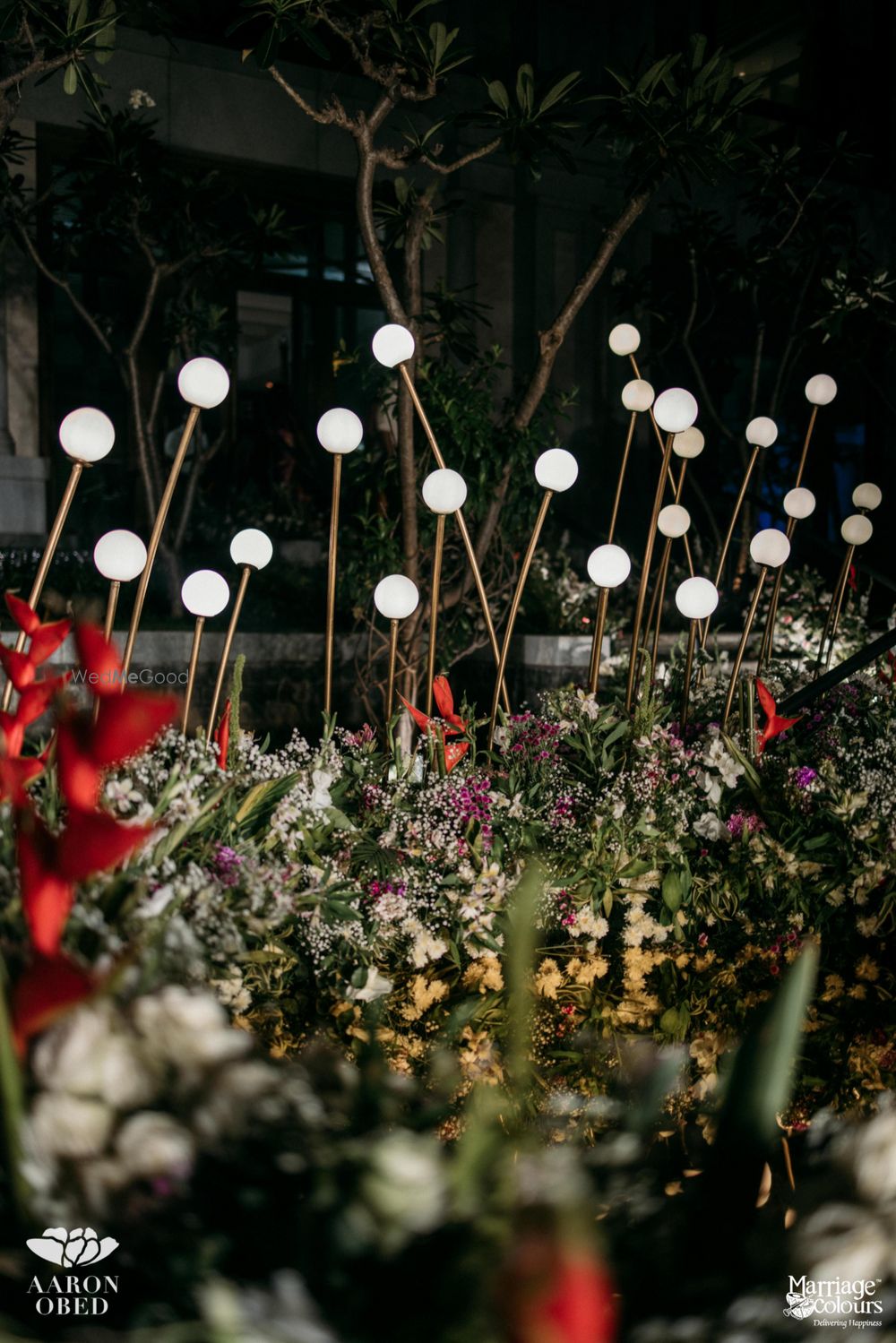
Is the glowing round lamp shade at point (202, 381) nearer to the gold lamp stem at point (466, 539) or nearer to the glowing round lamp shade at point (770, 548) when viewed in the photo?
the gold lamp stem at point (466, 539)

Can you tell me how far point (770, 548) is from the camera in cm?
278

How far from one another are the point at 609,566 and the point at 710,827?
68 cm

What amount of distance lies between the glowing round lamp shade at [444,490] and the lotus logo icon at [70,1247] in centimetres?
178

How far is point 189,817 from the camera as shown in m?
1.45

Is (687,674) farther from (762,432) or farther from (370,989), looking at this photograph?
(370,989)

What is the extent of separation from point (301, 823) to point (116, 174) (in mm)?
6291

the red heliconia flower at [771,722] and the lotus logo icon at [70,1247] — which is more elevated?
the red heliconia flower at [771,722]

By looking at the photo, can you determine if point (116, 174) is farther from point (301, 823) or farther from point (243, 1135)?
point (243, 1135)

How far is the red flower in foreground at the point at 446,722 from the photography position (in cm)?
210

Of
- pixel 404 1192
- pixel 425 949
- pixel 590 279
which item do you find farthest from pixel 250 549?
pixel 590 279

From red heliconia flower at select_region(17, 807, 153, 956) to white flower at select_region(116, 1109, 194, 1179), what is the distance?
15cm

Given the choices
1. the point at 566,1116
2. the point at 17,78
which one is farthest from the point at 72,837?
the point at 17,78

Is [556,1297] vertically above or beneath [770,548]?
beneath

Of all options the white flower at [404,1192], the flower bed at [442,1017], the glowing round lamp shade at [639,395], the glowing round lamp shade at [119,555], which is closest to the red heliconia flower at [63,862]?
the flower bed at [442,1017]
